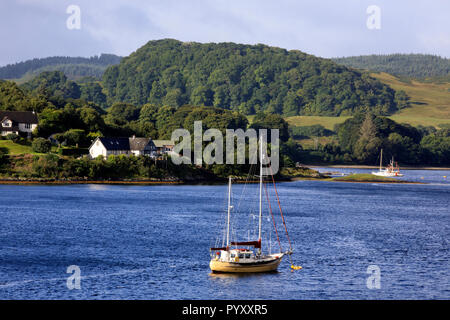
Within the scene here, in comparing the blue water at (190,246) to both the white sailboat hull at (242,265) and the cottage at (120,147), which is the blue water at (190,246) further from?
the cottage at (120,147)

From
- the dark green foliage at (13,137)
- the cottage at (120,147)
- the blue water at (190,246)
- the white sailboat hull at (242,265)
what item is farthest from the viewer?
the cottage at (120,147)

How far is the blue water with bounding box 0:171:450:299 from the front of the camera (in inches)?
1845

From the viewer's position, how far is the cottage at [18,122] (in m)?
150

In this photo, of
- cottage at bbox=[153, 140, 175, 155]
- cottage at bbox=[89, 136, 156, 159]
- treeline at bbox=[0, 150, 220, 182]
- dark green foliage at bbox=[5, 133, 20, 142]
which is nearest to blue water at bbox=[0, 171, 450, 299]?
treeline at bbox=[0, 150, 220, 182]

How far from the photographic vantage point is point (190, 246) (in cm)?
6241

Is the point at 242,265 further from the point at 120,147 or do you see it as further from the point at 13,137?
the point at 13,137

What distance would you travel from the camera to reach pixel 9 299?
42.4m

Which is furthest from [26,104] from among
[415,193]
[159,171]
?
[415,193]

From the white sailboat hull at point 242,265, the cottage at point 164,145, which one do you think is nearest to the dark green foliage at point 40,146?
the cottage at point 164,145

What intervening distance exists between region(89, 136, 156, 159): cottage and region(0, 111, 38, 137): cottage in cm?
1763

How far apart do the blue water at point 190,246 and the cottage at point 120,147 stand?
29635mm

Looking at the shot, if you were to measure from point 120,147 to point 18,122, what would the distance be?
25.3 metres

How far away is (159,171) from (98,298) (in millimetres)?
103248

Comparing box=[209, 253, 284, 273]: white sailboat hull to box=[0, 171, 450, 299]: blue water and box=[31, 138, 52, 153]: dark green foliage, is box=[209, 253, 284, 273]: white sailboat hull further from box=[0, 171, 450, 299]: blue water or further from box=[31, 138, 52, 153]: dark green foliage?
box=[31, 138, 52, 153]: dark green foliage
